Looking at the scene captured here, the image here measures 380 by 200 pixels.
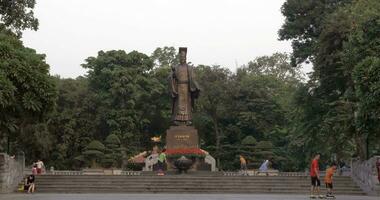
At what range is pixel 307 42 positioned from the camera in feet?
146

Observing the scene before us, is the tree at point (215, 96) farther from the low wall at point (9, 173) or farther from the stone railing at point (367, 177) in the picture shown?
the low wall at point (9, 173)

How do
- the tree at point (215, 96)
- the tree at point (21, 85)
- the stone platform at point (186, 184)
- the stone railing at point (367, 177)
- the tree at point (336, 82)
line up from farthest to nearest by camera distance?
the tree at point (215, 96), the tree at point (336, 82), the stone platform at point (186, 184), the stone railing at point (367, 177), the tree at point (21, 85)

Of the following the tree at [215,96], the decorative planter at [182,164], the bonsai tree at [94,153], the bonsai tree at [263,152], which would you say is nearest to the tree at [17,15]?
the decorative planter at [182,164]

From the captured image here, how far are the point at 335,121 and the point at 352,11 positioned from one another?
6026 millimetres

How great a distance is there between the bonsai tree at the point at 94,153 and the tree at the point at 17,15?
796 inches

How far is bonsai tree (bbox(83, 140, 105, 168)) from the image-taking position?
47.1m

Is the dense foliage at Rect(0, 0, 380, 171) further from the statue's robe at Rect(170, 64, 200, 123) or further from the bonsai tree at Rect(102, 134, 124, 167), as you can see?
the statue's robe at Rect(170, 64, 200, 123)

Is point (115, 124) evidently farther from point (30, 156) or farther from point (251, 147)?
point (251, 147)

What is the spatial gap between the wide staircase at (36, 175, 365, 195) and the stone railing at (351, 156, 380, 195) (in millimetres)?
361

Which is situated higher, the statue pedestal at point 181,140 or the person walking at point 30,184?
the statue pedestal at point 181,140

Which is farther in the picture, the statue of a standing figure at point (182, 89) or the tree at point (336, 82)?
the statue of a standing figure at point (182, 89)

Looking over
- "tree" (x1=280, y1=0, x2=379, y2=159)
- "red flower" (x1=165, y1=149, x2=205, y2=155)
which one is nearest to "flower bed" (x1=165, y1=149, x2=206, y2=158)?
"red flower" (x1=165, y1=149, x2=205, y2=155)

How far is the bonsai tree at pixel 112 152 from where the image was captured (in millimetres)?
47031

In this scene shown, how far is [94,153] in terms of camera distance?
4706cm
